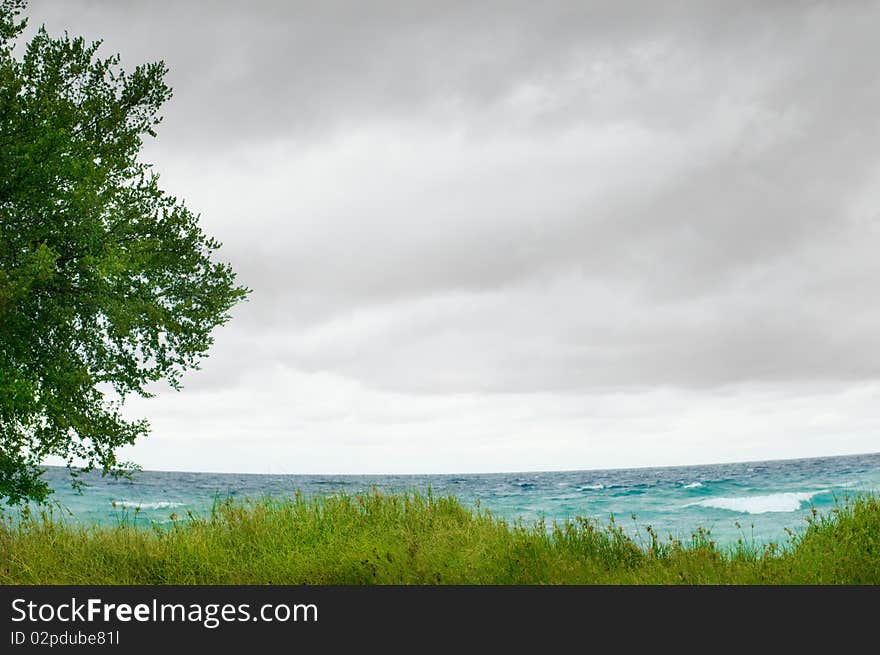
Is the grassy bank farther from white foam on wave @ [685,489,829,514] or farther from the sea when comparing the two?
white foam on wave @ [685,489,829,514]

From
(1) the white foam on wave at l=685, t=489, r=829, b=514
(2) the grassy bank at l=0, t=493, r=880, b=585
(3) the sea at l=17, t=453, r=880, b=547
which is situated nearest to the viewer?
(2) the grassy bank at l=0, t=493, r=880, b=585

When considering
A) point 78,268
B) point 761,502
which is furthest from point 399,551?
point 761,502

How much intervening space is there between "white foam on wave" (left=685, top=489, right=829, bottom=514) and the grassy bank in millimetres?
13859

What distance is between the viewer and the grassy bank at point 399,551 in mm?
10117

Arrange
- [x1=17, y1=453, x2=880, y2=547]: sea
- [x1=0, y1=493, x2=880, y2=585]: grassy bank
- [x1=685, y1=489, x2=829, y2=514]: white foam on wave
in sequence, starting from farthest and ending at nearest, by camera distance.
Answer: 1. [x1=685, y1=489, x2=829, y2=514]: white foam on wave
2. [x1=17, y1=453, x2=880, y2=547]: sea
3. [x1=0, y1=493, x2=880, y2=585]: grassy bank

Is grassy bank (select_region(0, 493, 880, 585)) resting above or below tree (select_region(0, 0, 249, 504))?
below

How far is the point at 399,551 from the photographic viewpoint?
35.6ft

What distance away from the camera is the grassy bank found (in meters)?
10.1

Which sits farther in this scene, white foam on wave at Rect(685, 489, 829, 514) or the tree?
white foam on wave at Rect(685, 489, 829, 514)

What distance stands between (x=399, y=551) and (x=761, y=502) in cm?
2106

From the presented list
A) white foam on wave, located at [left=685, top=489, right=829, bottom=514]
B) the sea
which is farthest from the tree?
white foam on wave, located at [left=685, top=489, right=829, bottom=514]

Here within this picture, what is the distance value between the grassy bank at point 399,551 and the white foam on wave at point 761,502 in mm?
13859

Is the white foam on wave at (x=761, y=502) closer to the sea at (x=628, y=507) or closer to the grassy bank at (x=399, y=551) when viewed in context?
the sea at (x=628, y=507)
